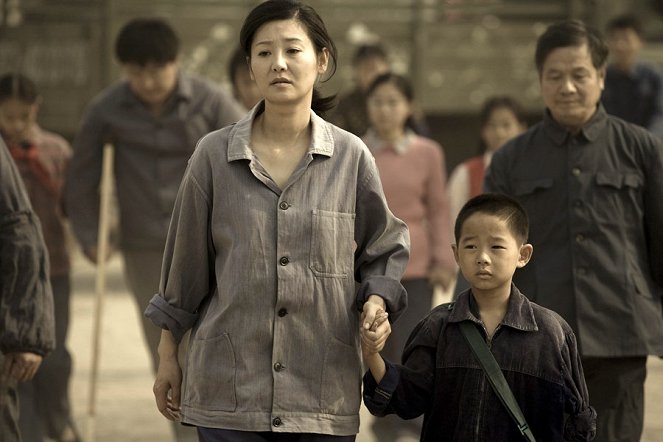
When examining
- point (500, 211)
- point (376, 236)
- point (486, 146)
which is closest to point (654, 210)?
point (500, 211)

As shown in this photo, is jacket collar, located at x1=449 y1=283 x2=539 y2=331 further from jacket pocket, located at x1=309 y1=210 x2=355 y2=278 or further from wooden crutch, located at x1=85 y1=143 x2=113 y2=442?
wooden crutch, located at x1=85 y1=143 x2=113 y2=442

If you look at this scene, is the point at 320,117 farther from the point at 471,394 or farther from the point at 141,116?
the point at 141,116

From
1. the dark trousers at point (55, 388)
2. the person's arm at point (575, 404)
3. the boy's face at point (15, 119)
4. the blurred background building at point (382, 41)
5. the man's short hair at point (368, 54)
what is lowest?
the dark trousers at point (55, 388)

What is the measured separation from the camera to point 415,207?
859cm

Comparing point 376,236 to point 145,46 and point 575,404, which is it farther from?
point 145,46

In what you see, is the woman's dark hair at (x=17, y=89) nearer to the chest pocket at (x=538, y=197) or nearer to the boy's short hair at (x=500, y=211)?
the chest pocket at (x=538, y=197)

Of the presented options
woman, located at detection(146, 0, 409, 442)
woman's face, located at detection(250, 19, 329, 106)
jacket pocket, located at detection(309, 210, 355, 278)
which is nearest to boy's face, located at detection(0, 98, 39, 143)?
woman, located at detection(146, 0, 409, 442)

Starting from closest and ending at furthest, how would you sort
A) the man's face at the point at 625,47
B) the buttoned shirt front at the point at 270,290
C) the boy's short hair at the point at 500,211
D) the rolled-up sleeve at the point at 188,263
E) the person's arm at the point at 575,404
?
1. the buttoned shirt front at the point at 270,290
2. the rolled-up sleeve at the point at 188,263
3. the person's arm at the point at 575,404
4. the boy's short hair at the point at 500,211
5. the man's face at the point at 625,47

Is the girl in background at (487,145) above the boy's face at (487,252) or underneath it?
above

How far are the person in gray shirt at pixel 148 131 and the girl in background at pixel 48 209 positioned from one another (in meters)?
0.37

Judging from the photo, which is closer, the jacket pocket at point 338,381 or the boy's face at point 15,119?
the jacket pocket at point 338,381

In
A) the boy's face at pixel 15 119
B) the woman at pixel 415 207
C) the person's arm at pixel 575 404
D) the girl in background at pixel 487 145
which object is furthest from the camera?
the girl in background at pixel 487 145

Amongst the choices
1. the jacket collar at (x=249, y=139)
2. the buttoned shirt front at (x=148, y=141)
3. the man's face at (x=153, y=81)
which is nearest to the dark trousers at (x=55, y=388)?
the buttoned shirt front at (x=148, y=141)

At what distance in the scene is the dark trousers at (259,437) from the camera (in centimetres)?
452
